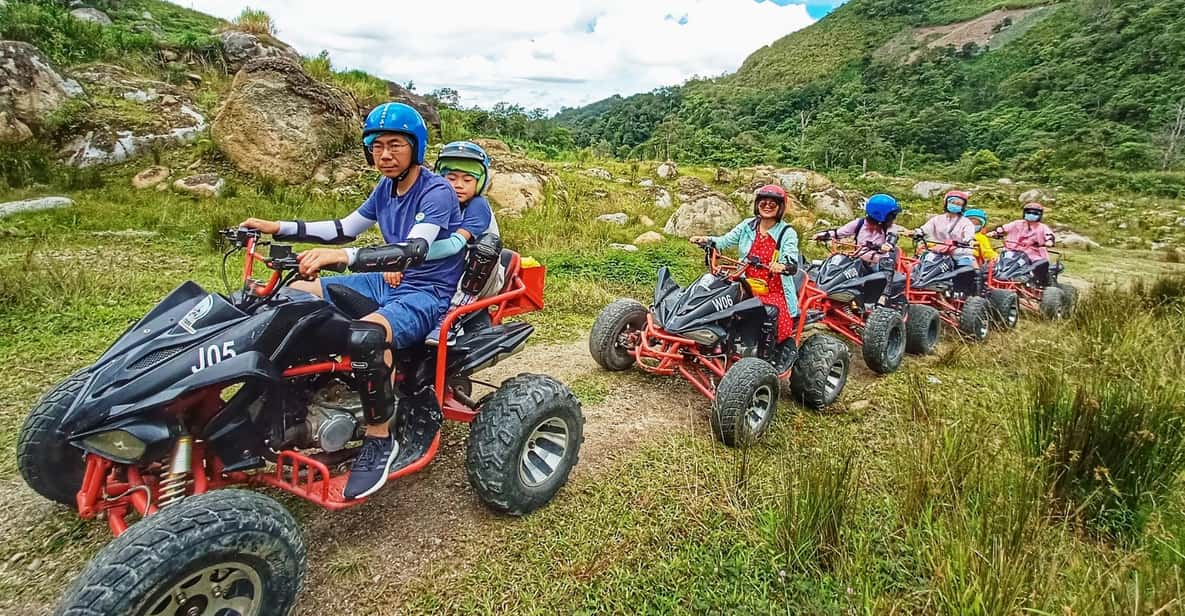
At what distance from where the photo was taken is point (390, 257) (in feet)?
8.01

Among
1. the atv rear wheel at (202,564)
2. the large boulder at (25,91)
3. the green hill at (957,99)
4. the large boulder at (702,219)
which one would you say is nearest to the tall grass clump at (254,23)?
the large boulder at (25,91)

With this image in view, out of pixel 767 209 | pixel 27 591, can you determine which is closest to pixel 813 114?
pixel 767 209

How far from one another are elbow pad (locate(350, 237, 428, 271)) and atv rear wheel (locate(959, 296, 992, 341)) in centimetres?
714

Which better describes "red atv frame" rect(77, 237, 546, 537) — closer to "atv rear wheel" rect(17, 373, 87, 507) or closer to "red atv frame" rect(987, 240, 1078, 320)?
"atv rear wheel" rect(17, 373, 87, 507)

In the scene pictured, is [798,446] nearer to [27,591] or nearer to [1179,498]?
[1179,498]

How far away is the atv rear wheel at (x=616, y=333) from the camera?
16.4 feet

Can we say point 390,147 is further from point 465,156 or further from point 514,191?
point 514,191

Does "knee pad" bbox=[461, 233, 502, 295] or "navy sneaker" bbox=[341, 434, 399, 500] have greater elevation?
"knee pad" bbox=[461, 233, 502, 295]

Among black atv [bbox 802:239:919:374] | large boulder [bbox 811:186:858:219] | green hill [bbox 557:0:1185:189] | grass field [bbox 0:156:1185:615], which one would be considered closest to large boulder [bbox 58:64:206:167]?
grass field [bbox 0:156:1185:615]

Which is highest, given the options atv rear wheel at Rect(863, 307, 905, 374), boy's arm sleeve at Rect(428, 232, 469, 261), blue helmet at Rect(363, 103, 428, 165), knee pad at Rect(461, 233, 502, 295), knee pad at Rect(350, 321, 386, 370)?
blue helmet at Rect(363, 103, 428, 165)

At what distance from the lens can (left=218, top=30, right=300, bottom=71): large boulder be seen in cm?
1405

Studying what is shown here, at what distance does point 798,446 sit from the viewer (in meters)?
4.05

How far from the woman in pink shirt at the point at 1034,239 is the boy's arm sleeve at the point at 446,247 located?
387 inches

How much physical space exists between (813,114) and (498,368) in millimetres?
76234
